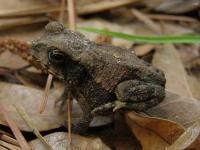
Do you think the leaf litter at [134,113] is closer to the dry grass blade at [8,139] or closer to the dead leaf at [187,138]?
the dead leaf at [187,138]

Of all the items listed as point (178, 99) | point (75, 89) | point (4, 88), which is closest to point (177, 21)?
point (178, 99)

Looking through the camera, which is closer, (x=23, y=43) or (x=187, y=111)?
(x=187, y=111)

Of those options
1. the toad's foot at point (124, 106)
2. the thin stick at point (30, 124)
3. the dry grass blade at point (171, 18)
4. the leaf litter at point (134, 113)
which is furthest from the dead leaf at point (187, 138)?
the dry grass blade at point (171, 18)

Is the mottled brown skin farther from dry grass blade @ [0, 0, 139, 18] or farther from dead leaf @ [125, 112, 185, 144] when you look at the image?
dry grass blade @ [0, 0, 139, 18]

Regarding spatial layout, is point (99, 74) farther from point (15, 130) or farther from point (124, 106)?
point (15, 130)

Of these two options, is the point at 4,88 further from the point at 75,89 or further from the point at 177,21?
the point at 177,21

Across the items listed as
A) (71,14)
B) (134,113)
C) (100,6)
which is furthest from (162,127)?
(100,6)

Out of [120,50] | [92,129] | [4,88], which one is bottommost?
[92,129]
